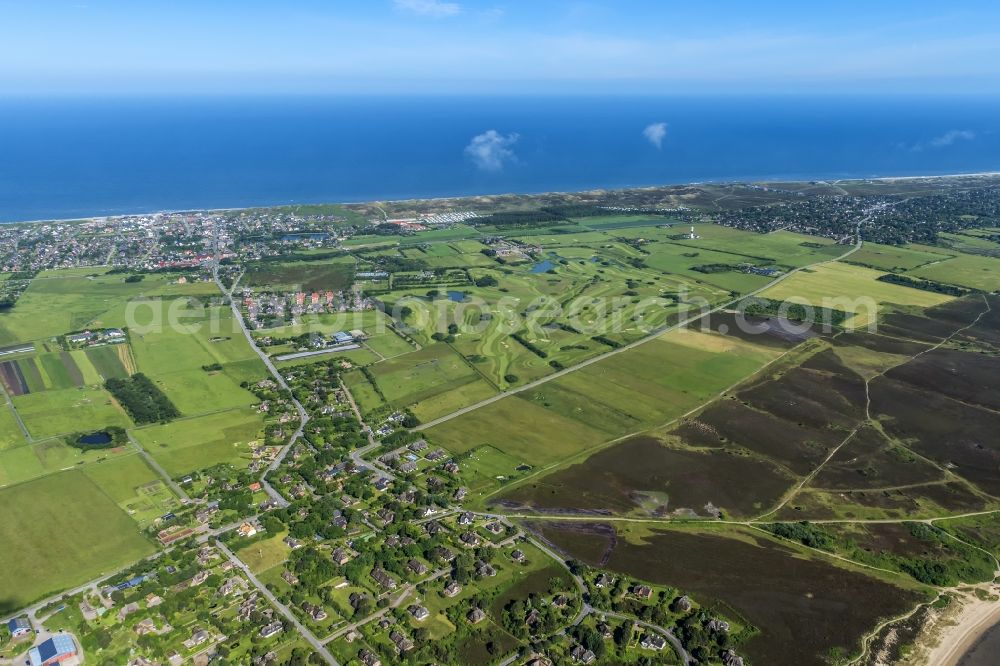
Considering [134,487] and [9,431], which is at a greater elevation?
[134,487]

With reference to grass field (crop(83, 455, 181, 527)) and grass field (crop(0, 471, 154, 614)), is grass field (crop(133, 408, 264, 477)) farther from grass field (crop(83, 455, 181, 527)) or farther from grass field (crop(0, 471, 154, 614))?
grass field (crop(0, 471, 154, 614))

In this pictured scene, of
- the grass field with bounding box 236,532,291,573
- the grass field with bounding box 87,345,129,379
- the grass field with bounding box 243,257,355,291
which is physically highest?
the grass field with bounding box 243,257,355,291

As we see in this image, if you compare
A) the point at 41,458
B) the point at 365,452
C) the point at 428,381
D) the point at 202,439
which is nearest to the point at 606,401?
the point at 428,381

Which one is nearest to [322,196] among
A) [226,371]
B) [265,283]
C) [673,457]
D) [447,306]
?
[265,283]

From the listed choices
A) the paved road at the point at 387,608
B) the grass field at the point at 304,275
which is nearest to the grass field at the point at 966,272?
the grass field at the point at 304,275

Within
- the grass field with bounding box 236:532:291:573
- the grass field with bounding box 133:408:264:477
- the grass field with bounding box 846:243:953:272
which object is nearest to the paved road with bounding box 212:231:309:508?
the grass field with bounding box 133:408:264:477

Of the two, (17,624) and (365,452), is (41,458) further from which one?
(365,452)
